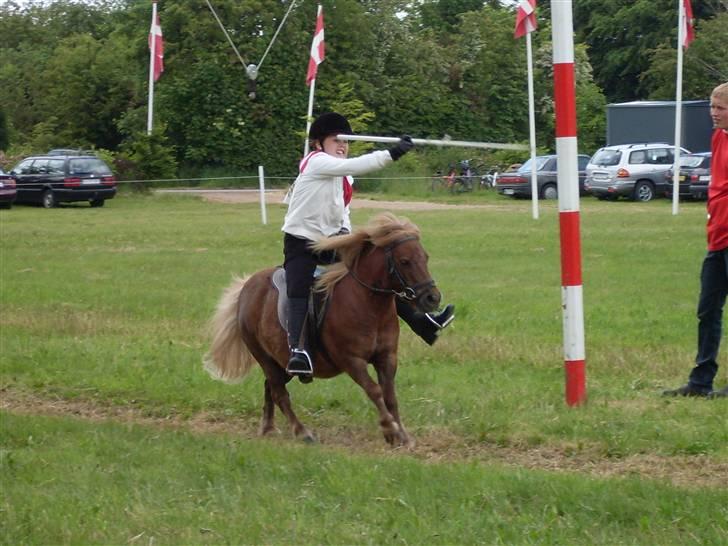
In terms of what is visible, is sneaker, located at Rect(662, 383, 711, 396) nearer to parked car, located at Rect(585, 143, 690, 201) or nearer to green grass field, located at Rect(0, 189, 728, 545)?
green grass field, located at Rect(0, 189, 728, 545)

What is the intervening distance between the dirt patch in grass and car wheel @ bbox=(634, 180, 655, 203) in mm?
34371

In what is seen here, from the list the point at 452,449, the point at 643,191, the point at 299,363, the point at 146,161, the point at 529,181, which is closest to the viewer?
the point at 452,449

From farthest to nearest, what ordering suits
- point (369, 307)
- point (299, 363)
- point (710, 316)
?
point (710, 316) → point (299, 363) → point (369, 307)

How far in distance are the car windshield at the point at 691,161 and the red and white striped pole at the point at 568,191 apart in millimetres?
33367

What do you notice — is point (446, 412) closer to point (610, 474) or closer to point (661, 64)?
point (610, 474)

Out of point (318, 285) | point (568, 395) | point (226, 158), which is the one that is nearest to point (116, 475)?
point (318, 285)

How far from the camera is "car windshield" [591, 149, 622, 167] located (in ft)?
141

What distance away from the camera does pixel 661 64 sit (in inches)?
2450

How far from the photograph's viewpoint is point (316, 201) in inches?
342

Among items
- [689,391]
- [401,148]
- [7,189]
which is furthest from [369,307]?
[7,189]

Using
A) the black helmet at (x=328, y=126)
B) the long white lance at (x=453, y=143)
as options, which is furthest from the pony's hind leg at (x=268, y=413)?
the long white lance at (x=453, y=143)

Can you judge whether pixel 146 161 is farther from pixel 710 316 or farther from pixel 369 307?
pixel 369 307

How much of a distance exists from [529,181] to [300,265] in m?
35.8

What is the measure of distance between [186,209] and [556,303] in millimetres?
26346
